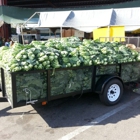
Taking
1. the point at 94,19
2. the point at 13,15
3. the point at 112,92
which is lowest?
the point at 112,92

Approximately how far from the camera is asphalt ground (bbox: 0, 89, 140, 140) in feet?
11.0

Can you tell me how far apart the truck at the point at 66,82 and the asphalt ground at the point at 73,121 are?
0.46m

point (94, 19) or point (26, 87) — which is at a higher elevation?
point (94, 19)

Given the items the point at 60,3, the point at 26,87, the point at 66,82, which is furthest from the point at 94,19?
the point at 60,3

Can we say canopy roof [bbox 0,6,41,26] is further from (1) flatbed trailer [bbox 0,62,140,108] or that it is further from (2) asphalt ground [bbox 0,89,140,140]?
(1) flatbed trailer [bbox 0,62,140,108]

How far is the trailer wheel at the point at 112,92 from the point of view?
4383 mm

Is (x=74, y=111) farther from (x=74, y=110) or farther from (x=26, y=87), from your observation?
(x=26, y=87)

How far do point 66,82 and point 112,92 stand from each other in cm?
142

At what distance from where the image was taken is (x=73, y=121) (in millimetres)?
3875

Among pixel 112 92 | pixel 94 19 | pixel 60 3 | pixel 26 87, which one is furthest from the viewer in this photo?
pixel 60 3

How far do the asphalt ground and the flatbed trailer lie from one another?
0.46 meters

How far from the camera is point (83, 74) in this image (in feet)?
13.3

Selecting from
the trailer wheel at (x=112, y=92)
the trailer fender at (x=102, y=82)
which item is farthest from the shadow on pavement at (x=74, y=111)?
the trailer fender at (x=102, y=82)

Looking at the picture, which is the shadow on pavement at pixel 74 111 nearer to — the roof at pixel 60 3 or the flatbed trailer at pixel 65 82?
the flatbed trailer at pixel 65 82
